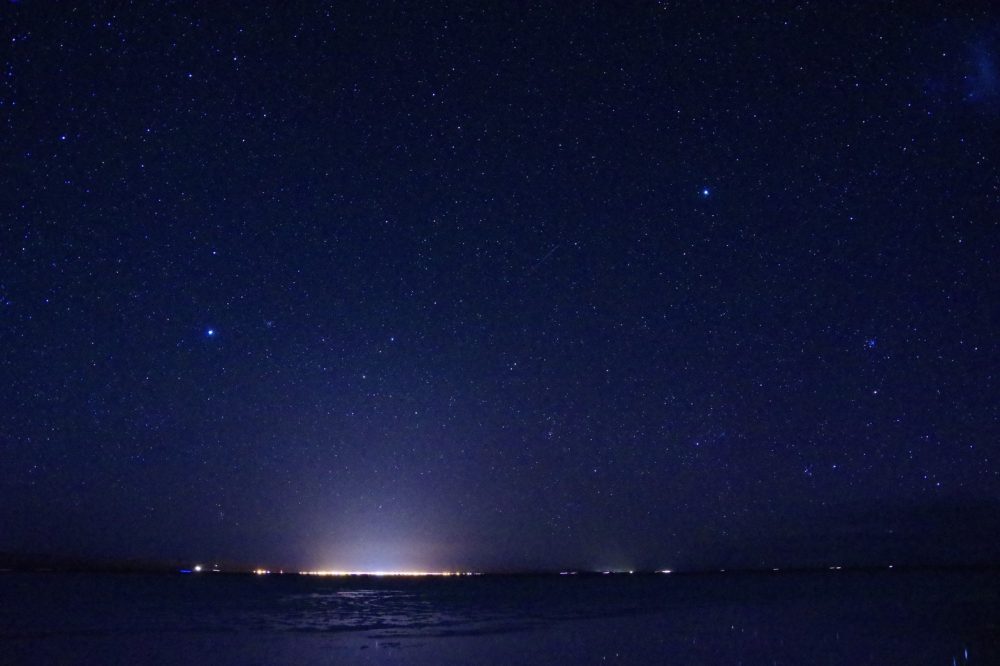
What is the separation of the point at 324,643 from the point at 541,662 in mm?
6854

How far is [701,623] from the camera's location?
90.5 ft

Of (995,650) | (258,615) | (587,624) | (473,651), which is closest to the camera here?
(995,650)

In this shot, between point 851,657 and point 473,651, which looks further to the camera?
point 473,651

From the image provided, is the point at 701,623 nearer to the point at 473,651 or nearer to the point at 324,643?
the point at 473,651

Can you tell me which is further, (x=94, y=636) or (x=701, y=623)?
(x=701, y=623)

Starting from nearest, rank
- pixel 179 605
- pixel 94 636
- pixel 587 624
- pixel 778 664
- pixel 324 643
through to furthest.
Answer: pixel 778 664 → pixel 324 643 → pixel 94 636 → pixel 587 624 → pixel 179 605

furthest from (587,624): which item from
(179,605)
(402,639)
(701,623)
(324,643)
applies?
(179,605)

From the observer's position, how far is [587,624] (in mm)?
27219

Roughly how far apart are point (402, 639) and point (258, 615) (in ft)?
45.9

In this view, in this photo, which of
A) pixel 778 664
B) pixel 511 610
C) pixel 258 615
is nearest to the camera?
pixel 778 664

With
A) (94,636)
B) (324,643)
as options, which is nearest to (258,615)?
(94,636)

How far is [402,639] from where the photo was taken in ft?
71.5

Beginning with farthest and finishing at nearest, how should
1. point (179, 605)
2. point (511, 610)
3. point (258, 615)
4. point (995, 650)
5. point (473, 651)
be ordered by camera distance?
point (179, 605), point (511, 610), point (258, 615), point (473, 651), point (995, 650)

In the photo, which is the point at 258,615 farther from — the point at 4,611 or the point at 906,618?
the point at 906,618
